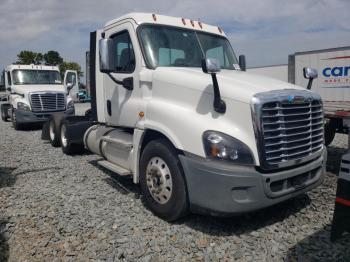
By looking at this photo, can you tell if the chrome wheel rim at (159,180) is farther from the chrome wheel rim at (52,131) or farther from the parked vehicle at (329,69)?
the parked vehicle at (329,69)

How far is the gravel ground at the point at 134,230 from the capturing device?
3494mm

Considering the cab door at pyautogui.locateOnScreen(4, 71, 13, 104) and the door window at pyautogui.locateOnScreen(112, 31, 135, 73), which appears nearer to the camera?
the door window at pyautogui.locateOnScreen(112, 31, 135, 73)

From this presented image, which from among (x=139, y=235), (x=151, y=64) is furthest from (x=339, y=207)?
(x=151, y=64)

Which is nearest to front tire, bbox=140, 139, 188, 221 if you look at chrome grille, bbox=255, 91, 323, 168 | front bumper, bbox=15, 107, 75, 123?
chrome grille, bbox=255, 91, 323, 168

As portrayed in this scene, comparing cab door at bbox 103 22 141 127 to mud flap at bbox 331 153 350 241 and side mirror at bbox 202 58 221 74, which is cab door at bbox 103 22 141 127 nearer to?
side mirror at bbox 202 58 221 74

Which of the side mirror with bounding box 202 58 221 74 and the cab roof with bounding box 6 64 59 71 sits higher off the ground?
the cab roof with bounding box 6 64 59 71

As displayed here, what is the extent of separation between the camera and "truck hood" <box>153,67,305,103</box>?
374 cm

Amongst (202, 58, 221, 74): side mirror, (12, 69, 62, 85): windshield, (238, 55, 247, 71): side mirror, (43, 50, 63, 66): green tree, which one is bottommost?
(202, 58, 221, 74): side mirror

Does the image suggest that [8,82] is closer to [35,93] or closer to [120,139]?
[35,93]

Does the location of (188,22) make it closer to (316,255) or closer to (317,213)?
(317,213)

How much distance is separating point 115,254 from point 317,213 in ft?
8.90

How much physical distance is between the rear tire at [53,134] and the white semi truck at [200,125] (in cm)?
416

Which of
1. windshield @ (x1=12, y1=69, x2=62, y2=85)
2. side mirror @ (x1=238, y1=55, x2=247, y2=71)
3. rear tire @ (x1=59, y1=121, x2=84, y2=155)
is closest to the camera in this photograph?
side mirror @ (x1=238, y1=55, x2=247, y2=71)

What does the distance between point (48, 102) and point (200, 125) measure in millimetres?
11566
